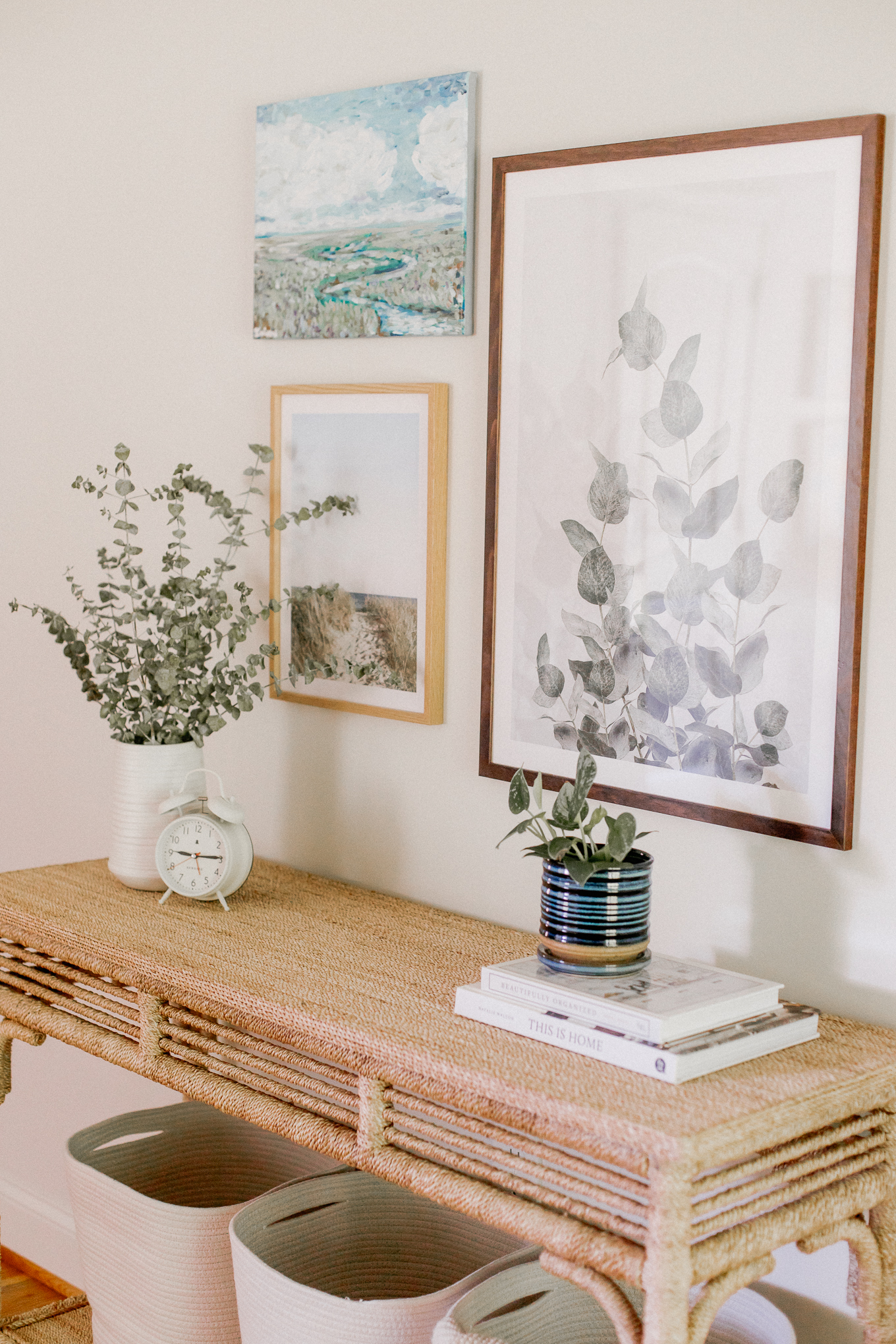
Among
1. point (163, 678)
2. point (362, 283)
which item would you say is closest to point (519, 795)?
point (163, 678)

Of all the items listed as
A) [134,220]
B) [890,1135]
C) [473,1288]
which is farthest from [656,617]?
[134,220]

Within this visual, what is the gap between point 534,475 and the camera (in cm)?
180

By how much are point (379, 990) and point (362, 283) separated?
1017mm

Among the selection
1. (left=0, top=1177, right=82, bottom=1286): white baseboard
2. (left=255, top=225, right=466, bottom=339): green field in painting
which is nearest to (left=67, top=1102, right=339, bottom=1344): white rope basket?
(left=0, top=1177, right=82, bottom=1286): white baseboard

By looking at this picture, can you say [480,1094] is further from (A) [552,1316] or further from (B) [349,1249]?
(B) [349,1249]

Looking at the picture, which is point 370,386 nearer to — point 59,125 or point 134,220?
point 134,220

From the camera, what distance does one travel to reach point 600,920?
1449mm

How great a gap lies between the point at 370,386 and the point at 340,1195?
1123 millimetres

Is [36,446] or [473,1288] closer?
[473,1288]

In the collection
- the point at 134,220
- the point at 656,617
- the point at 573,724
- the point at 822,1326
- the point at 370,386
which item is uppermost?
the point at 134,220

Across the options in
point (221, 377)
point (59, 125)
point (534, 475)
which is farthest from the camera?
point (59, 125)

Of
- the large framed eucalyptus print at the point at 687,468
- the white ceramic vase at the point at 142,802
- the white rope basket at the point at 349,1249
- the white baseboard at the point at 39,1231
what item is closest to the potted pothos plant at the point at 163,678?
the white ceramic vase at the point at 142,802

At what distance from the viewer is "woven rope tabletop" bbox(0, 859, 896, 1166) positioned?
1.26 meters

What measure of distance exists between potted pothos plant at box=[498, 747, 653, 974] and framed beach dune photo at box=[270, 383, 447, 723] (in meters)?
0.53
